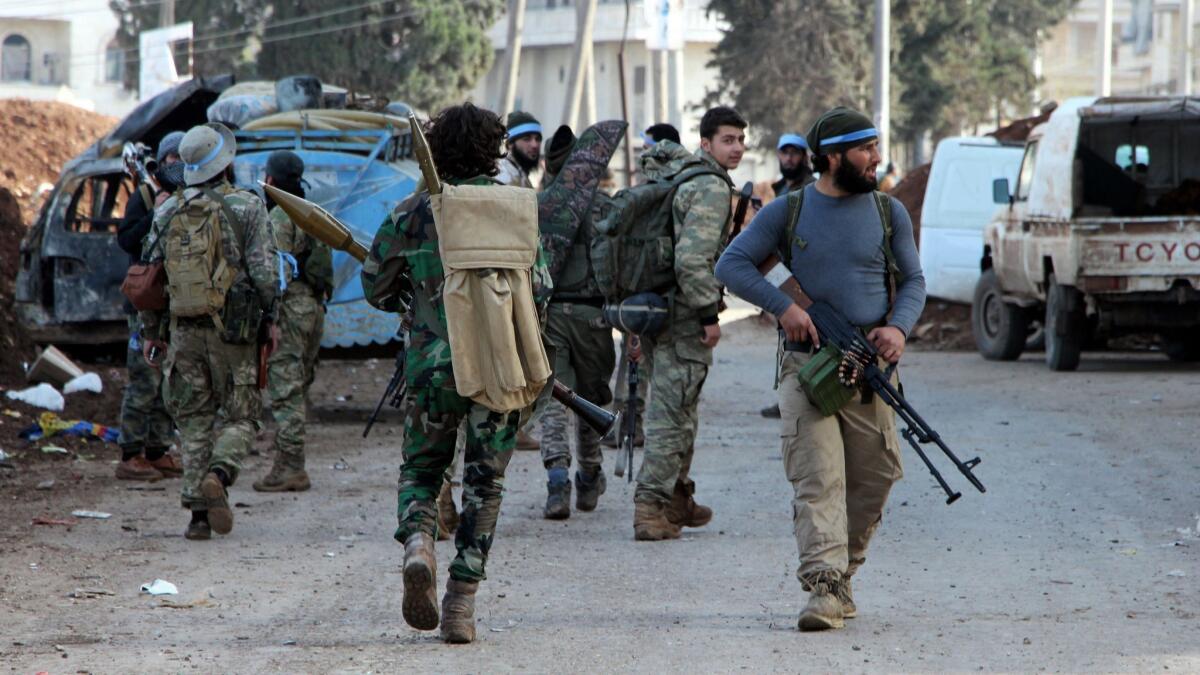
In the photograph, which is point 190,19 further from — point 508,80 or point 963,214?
point 963,214

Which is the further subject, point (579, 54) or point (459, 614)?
point (579, 54)

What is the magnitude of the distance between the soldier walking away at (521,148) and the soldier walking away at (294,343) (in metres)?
1.15

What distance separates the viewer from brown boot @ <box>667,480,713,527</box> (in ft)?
27.6

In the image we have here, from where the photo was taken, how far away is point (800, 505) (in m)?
6.13

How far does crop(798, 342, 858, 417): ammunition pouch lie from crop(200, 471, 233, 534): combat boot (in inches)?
128

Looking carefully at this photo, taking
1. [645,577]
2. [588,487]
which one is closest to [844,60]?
[588,487]

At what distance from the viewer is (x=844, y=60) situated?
4531 centimetres

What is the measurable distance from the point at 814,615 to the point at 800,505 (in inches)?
14.7

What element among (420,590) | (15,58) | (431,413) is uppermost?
(15,58)

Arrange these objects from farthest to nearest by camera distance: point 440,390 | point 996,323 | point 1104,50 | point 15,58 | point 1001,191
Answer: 1. point 15,58
2. point 1104,50
3. point 996,323
4. point 1001,191
5. point 440,390

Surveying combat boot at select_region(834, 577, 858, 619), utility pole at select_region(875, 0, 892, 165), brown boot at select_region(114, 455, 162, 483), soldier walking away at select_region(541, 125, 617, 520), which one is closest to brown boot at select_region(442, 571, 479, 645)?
combat boot at select_region(834, 577, 858, 619)

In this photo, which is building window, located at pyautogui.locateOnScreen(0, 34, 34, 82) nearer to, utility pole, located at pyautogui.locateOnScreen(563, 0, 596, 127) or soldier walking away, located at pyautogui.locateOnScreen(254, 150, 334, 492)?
utility pole, located at pyautogui.locateOnScreen(563, 0, 596, 127)

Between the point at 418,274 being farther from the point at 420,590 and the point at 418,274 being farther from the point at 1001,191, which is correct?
the point at 1001,191

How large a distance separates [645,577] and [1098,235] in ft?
31.7
